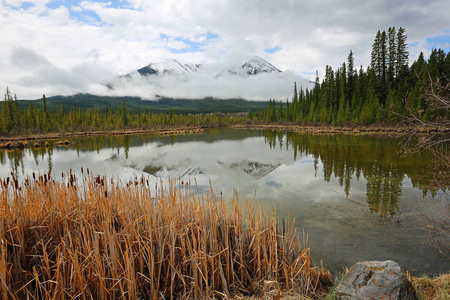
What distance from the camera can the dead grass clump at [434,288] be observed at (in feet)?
10.6

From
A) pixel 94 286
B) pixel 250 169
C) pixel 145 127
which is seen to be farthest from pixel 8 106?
pixel 94 286

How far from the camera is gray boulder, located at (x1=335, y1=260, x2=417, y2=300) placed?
10.2 feet

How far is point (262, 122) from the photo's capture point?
9519 centimetres

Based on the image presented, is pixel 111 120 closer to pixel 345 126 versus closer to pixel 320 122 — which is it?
pixel 320 122

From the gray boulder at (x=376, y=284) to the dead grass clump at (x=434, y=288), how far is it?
1.01ft

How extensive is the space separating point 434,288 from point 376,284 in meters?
1.12

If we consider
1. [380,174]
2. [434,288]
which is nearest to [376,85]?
[380,174]

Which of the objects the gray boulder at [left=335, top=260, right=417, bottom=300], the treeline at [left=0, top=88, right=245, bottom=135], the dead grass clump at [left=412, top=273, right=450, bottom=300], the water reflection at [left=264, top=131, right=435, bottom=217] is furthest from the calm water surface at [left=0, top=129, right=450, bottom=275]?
the treeline at [left=0, top=88, right=245, bottom=135]

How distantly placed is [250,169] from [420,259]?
423 inches

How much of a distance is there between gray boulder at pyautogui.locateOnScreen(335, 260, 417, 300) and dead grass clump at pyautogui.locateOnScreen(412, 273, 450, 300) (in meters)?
0.31

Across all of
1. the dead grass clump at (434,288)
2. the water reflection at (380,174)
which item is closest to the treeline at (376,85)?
the water reflection at (380,174)

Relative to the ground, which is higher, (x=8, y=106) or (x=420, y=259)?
(x=8, y=106)

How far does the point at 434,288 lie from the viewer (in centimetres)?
357

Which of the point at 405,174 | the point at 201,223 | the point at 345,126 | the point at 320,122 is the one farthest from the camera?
the point at 320,122
